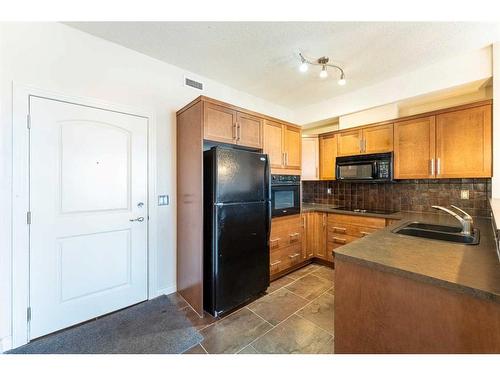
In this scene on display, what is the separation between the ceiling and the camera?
1.88 m

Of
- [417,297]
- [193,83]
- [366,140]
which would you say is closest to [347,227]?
[366,140]

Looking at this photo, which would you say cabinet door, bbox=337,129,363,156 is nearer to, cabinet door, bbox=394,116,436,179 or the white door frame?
cabinet door, bbox=394,116,436,179

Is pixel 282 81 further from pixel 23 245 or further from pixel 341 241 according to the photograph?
pixel 23 245

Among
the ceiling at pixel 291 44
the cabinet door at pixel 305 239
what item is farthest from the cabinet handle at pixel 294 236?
the ceiling at pixel 291 44

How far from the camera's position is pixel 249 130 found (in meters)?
2.44

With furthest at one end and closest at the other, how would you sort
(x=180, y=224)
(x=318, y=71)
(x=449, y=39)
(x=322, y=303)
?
(x=318, y=71) → (x=180, y=224) → (x=322, y=303) → (x=449, y=39)

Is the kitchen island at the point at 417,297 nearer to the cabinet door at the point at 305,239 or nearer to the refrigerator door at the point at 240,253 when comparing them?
the refrigerator door at the point at 240,253

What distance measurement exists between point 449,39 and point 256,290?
315 cm

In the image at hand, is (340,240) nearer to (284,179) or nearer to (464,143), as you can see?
(284,179)

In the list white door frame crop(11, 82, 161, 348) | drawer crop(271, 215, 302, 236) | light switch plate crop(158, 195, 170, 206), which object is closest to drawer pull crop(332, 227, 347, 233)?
drawer crop(271, 215, 302, 236)

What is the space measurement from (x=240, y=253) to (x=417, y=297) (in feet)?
4.92

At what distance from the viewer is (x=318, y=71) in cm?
265
